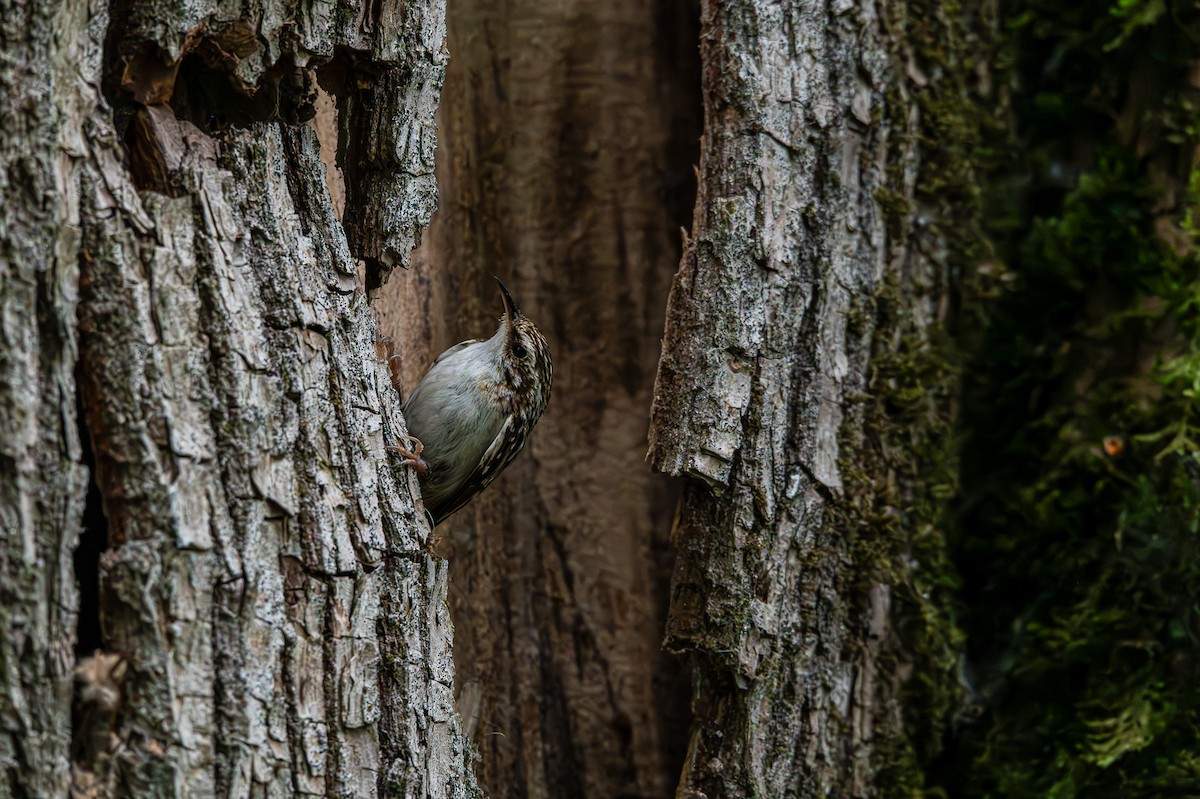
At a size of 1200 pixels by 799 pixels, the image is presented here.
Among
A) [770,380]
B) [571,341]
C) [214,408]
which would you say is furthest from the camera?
[571,341]

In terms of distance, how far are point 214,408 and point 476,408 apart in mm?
1067

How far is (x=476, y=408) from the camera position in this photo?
3.13m

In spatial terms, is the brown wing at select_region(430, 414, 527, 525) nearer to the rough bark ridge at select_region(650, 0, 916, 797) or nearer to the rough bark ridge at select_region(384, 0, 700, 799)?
the rough bark ridge at select_region(384, 0, 700, 799)

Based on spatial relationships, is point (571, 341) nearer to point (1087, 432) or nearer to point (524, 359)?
point (524, 359)

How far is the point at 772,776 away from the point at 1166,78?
2191 mm

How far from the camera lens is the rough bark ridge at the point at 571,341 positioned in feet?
10.6

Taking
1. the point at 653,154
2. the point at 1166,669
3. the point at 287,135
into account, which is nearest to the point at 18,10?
the point at 287,135

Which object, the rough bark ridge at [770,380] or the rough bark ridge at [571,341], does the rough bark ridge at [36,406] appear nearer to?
the rough bark ridge at [571,341]

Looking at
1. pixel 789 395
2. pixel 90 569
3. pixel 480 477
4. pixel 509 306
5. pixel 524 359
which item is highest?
pixel 509 306

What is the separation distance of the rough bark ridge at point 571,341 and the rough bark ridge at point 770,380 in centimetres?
49

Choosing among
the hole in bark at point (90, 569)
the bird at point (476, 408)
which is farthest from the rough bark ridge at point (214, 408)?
the bird at point (476, 408)

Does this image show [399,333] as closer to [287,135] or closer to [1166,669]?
[287,135]

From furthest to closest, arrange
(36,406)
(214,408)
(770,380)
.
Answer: (770,380) → (214,408) → (36,406)

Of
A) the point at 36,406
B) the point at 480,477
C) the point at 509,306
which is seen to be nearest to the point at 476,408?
the point at 480,477
